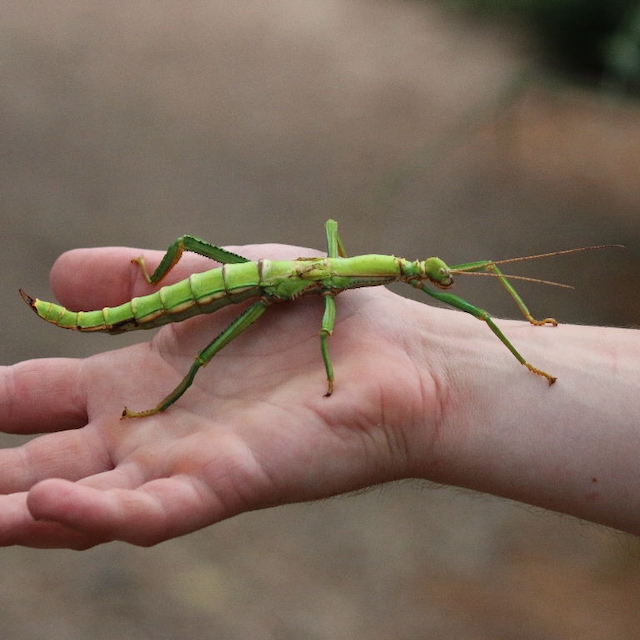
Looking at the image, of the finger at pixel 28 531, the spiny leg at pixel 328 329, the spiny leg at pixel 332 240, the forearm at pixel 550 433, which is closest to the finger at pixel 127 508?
the finger at pixel 28 531

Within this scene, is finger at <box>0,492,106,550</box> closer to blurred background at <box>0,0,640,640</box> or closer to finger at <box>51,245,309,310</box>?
finger at <box>51,245,309,310</box>

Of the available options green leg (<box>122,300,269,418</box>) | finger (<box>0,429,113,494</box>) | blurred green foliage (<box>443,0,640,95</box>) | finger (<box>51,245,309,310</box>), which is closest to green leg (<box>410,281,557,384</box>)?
green leg (<box>122,300,269,418</box>)

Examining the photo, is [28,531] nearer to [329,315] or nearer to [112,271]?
[329,315]

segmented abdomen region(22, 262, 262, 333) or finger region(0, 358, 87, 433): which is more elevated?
segmented abdomen region(22, 262, 262, 333)

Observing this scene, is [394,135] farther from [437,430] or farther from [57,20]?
[437,430]

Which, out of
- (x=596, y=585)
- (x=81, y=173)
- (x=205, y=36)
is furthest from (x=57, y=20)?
(x=596, y=585)

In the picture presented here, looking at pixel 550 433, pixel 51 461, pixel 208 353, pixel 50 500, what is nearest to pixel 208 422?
pixel 208 353
